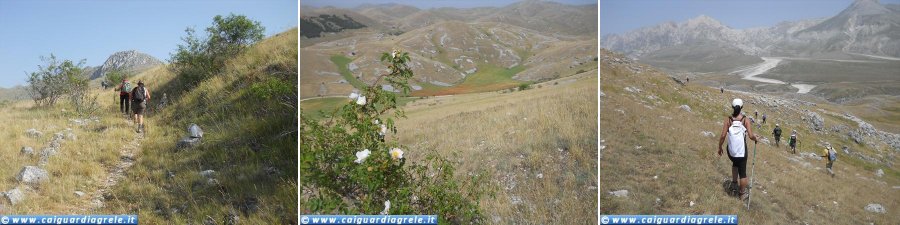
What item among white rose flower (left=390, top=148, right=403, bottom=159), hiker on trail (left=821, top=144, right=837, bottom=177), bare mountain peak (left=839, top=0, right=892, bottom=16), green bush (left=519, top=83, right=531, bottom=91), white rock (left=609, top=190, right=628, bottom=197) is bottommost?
white rock (left=609, top=190, right=628, bottom=197)

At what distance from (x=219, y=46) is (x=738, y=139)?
37.0 feet

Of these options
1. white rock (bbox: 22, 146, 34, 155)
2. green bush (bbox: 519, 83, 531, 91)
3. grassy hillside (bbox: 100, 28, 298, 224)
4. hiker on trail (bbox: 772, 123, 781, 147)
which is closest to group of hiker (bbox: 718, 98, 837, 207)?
hiker on trail (bbox: 772, 123, 781, 147)

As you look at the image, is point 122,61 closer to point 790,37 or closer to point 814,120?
point 790,37

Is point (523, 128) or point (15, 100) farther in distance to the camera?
point (15, 100)

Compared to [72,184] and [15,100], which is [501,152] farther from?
[15,100]

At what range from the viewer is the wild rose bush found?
12.5 feet

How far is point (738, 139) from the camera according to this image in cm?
462

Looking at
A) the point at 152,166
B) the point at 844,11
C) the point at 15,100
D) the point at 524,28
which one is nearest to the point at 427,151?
the point at 524,28

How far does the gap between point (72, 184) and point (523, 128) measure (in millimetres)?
5070

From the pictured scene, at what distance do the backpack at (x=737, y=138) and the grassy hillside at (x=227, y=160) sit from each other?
4.00 metres

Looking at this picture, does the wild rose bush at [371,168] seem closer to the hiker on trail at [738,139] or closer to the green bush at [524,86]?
the green bush at [524,86]

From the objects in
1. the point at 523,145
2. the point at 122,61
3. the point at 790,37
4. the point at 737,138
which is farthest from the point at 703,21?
the point at 122,61

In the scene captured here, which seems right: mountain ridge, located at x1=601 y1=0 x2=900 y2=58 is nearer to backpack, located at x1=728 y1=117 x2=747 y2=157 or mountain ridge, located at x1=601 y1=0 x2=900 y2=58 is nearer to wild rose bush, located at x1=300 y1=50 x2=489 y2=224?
backpack, located at x1=728 y1=117 x2=747 y2=157

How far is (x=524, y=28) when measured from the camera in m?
3.86
